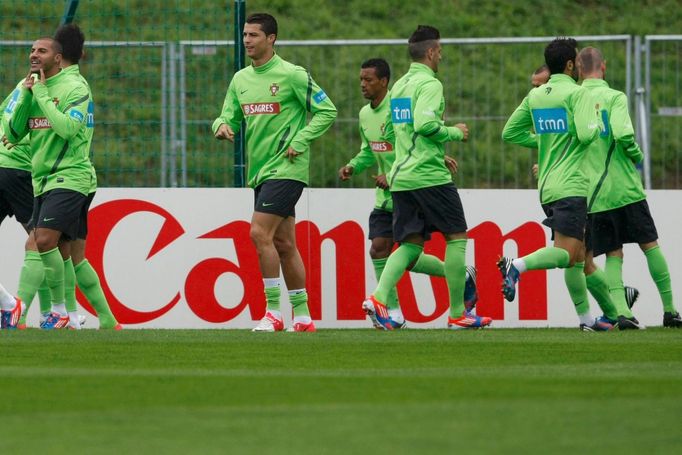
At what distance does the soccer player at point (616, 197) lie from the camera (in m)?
11.9

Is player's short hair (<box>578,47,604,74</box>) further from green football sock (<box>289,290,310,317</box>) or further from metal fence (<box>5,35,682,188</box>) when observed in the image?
metal fence (<box>5,35,682,188</box>)

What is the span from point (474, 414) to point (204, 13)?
34.7 feet

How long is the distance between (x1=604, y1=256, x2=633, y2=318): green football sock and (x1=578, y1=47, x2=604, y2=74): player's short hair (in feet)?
4.69

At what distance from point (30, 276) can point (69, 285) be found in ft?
1.52

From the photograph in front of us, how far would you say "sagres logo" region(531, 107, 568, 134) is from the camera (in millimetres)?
11586

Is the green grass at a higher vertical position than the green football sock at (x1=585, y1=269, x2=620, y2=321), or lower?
lower

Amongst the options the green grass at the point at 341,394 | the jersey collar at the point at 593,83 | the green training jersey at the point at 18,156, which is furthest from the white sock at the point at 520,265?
the green training jersey at the point at 18,156

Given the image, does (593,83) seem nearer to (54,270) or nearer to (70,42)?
(70,42)

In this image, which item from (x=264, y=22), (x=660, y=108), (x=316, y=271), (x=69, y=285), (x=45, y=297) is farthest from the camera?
(x=660, y=108)

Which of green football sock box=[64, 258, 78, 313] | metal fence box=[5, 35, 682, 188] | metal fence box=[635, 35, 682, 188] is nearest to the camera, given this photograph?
green football sock box=[64, 258, 78, 313]

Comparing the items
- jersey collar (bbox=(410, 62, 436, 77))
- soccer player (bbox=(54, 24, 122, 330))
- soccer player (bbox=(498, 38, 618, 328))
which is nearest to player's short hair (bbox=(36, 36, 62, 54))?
soccer player (bbox=(54, 24, 122, 330))

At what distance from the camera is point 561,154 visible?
1165 cm

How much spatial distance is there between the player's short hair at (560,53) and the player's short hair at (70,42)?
11.8 ft

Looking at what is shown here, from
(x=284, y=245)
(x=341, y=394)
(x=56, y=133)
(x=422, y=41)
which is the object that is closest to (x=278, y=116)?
(x=284, y=245)
